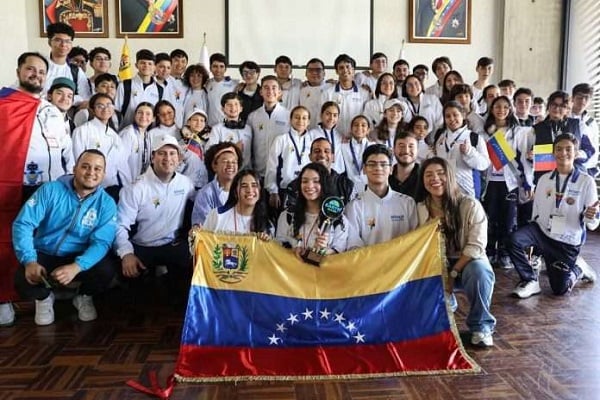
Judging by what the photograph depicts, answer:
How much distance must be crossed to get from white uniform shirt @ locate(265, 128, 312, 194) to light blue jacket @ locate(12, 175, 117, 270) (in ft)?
4.80

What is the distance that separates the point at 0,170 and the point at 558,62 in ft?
26.8

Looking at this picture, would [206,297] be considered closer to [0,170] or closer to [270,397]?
[270,397]

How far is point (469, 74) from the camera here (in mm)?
8648

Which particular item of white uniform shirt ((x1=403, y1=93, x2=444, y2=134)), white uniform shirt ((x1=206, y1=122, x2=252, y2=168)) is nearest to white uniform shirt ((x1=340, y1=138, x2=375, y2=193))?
white uniform shirt ((x1=206, y1=122, x2=252, y2=168))

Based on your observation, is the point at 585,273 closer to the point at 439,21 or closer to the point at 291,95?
the point at 291,95

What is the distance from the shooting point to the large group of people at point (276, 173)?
11.3 ft

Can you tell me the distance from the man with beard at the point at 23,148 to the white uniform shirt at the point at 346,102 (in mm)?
2743

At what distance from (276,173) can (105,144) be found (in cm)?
148

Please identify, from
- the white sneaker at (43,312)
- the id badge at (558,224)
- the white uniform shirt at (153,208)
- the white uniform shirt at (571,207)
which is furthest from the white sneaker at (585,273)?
the white sneaker at (43,312)

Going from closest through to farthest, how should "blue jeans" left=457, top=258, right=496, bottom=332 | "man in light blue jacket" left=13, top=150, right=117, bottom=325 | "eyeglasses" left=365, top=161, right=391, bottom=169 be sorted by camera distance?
1. "blue jeans" left=457, top=258, right=496, bottom=332
2. "eyeglasses" left=365, top=161, right=391, bottom=169
3. "man in light blue jacket" left=13, top=150, right=117, bottom=325

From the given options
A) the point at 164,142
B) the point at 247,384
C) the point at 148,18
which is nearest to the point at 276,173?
the point at 164,142

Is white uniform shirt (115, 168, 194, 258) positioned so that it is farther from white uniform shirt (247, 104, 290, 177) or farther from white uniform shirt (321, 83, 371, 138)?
white uniform shirt (321, 83, 371, 138)

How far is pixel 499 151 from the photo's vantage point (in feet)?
17.0

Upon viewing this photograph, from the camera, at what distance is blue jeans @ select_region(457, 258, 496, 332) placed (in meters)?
3.20
